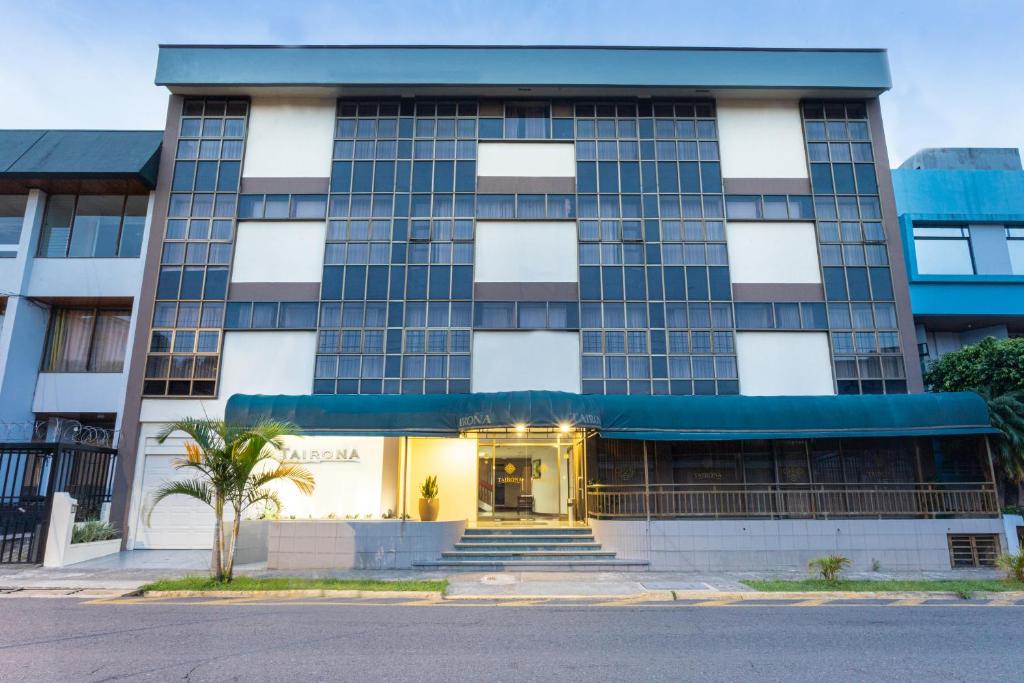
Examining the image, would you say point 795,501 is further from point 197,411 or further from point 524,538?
point 197,411

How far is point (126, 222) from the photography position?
21688 millimetres

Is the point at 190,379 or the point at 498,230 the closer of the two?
the point at 190,379

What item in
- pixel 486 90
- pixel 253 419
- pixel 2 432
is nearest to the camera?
pixel 253 419

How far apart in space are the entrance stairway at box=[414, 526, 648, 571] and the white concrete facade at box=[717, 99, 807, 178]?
14021 millimetres

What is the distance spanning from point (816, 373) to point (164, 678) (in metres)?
19.3

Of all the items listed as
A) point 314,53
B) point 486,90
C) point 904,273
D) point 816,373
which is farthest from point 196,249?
point 904,273

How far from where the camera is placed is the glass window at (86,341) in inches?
835

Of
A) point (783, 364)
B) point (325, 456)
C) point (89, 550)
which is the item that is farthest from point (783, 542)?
point (89, 550)

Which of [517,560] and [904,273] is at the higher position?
[904,273]

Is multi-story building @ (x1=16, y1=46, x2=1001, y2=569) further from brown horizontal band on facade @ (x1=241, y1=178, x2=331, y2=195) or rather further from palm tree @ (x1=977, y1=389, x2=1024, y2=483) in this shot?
palm tree @ (x1=977, y1=389, x2=1024, y2=483)

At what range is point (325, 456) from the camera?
717 inches

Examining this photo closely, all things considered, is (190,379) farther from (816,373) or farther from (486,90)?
(816,373)

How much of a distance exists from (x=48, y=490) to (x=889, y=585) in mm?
19747

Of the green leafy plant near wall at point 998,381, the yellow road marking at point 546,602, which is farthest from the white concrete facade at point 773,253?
the yellow road marking at point 546,602
